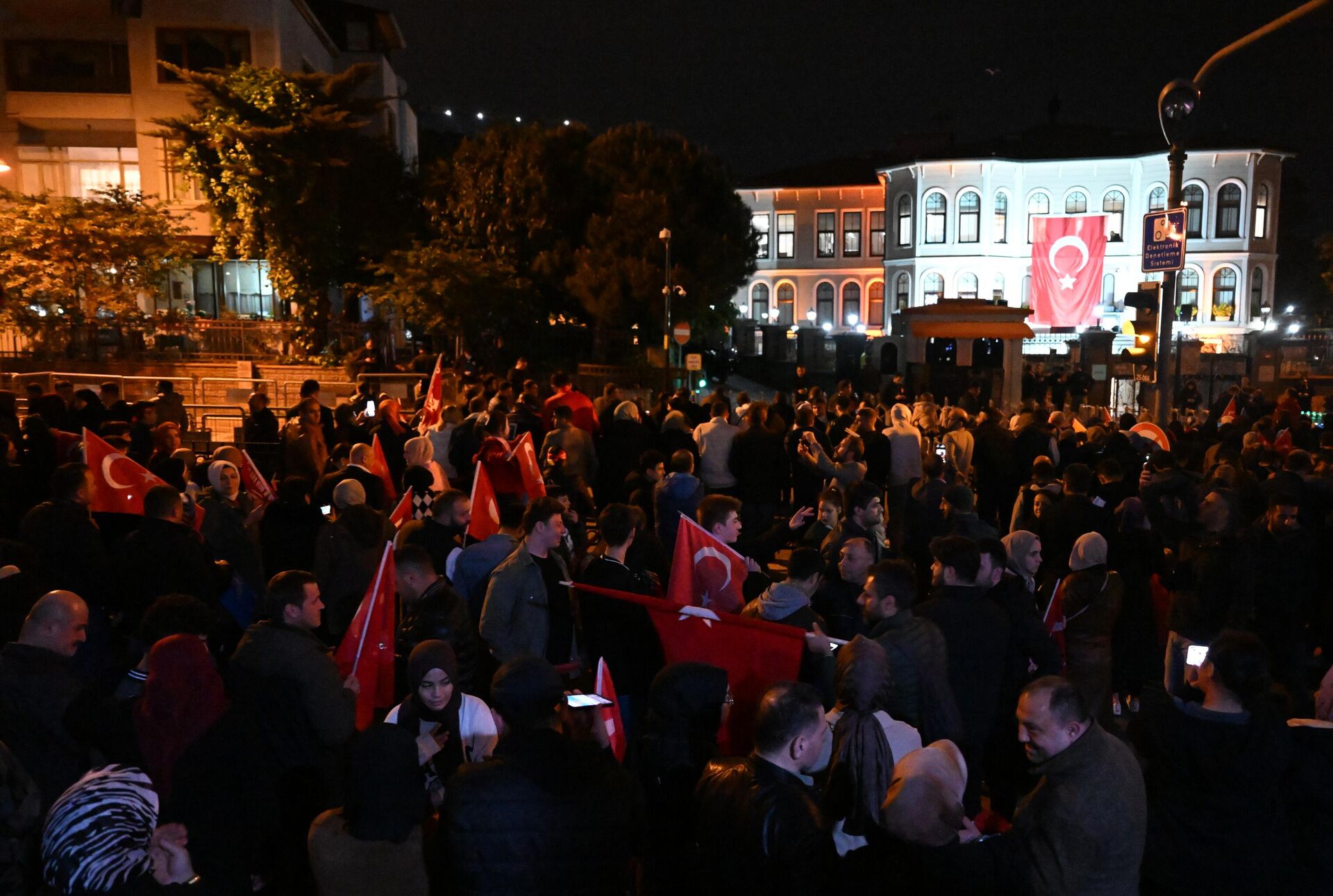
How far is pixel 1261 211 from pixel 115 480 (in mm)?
51383

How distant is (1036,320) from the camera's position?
42250 millimetres

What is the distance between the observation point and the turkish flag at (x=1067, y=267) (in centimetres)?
4112

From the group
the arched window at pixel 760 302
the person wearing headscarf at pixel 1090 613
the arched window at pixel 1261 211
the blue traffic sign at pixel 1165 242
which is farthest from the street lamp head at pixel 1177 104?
the arched window at pixel 760 302

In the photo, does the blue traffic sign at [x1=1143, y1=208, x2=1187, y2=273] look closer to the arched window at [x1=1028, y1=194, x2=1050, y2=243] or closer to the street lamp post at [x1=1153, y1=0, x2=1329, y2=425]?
the street lamp post at [x1=1153, y1=0, x2=1329, y2=425]

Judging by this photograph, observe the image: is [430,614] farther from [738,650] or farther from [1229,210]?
[1229,210]

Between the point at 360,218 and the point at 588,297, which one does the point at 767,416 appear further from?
the point at 360,218

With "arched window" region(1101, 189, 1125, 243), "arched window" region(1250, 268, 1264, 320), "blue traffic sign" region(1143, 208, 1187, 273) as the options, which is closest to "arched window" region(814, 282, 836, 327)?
"arched window" region(1101, 189, 1125, 243)

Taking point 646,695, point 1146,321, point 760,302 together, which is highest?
point 760,302

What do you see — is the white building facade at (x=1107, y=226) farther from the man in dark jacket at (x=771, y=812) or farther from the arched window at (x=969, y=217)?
the man in dark jacket at (x=771, y=812)

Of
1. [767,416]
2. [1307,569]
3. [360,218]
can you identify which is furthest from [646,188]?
[1307,569]

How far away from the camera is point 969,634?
5020 millimetres

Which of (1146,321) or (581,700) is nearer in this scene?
(581,700)

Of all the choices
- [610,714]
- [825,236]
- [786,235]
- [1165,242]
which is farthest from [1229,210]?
[610,714]

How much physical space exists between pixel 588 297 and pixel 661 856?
1098 inches
